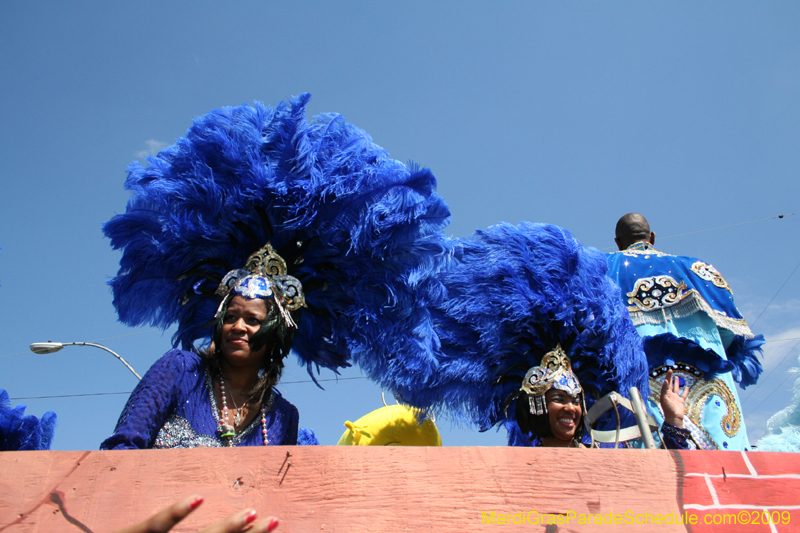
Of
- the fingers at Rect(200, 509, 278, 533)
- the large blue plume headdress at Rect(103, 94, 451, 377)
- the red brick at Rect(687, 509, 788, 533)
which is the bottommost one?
the fingers at Rect(200, 509, 278, 533)

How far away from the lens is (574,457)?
65.1 inches

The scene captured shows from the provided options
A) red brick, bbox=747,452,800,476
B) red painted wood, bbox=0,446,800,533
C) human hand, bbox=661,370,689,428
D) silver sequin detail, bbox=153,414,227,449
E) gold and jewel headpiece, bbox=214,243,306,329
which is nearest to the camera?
red painted wood, bbox=0,446,800,533

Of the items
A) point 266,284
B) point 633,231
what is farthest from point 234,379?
point 633,231

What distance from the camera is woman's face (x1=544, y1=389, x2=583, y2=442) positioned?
9.97 ft

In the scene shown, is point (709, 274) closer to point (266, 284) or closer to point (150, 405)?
point (266, 284)

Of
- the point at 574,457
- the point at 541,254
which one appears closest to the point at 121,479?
the point at 574,457

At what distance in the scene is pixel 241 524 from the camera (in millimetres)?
1007

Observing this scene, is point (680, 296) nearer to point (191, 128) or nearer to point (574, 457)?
point (574, 457)

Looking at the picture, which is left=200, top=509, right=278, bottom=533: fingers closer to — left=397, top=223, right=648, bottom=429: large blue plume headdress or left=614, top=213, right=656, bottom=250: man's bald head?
left=397, top=223, right=648, bottom=429: large blue plume headdress

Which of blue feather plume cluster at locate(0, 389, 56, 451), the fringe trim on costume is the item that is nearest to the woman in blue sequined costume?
the fringe trim on costume

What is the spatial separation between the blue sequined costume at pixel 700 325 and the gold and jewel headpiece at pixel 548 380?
0.95m

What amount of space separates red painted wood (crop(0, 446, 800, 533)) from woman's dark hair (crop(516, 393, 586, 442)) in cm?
147

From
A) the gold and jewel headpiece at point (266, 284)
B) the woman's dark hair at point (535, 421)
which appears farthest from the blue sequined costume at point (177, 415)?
the woman's dark hair at point (535, 421)

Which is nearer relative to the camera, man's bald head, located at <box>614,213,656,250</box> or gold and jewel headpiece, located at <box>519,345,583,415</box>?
gold and jewel headpiece, located at <box>519,345,583,415</box>
